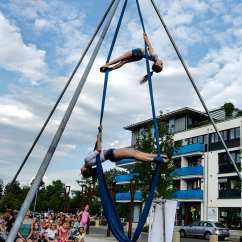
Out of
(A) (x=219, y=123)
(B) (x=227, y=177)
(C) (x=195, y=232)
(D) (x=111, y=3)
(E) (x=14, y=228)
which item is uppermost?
(A) (x=219, y=123)

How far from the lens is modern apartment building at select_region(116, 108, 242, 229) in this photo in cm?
2927

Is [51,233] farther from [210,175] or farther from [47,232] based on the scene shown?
[210,175]

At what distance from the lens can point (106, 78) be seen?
703cm

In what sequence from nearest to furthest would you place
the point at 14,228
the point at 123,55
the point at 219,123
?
1. the point at 14,228
2. the point at 123,55
3. the point at 219,123

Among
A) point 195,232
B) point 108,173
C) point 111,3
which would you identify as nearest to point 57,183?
point 108,173

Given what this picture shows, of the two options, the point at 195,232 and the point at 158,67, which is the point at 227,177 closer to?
the point at 195,232

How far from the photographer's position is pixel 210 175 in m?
31.6

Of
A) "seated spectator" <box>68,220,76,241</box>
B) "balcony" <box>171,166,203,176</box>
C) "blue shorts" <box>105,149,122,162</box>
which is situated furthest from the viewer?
"balcony" <box>171,166,203,176</box>

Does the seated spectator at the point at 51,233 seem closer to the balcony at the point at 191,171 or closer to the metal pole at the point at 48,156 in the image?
the metal pole at the point at 48,156

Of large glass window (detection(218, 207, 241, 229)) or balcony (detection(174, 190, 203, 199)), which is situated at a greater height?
balcony (detection(174, 190, 203, 199))

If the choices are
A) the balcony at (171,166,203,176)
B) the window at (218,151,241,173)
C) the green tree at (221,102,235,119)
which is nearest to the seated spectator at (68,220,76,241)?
the window at (218,151,241,173)

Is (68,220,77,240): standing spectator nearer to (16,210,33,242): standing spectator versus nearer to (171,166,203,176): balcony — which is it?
(16,210,33,242): standing spectator

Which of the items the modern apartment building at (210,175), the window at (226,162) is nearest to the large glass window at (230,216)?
the modern apartment building at (210,175)

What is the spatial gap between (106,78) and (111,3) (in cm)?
234
